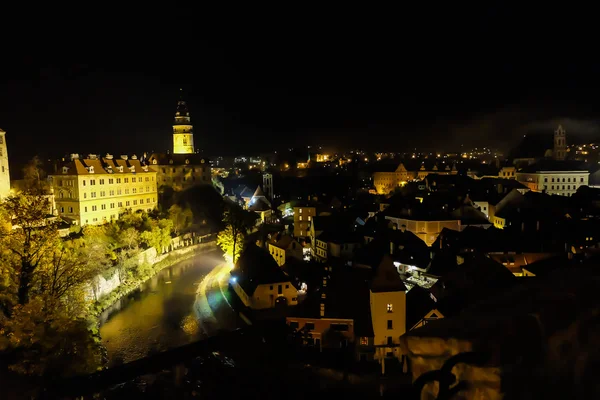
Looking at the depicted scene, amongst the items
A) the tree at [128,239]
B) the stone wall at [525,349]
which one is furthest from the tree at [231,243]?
the stone wall at [525,349]

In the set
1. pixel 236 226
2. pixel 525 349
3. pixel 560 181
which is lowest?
pixel 236 226

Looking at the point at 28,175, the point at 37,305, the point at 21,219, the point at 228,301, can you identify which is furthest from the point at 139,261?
the point at 37,305

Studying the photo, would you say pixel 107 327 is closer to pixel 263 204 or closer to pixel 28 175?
pixel 28 175

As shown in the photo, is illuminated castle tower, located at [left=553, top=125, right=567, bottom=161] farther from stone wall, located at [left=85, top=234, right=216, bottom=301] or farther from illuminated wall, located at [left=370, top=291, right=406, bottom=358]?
illuminated wall, located at [left=370, top=291, right=406, bottom=358]

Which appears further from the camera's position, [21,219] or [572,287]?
[21,219]

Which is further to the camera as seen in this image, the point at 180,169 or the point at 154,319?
the point at 180,169

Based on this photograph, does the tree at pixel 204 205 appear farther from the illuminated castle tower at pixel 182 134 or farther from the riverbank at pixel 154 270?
the illuminated castle tower at pixel 182 134

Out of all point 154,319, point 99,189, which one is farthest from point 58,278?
point 99,189

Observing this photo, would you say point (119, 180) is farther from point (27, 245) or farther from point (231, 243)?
point (27, 245)
